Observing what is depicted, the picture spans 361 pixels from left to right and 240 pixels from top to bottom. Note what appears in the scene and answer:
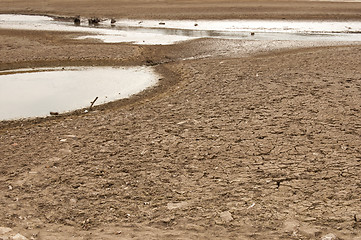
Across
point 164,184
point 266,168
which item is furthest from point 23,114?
point 266,168

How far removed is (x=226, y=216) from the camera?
4863mm

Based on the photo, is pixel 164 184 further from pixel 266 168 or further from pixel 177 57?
pixel 177 57

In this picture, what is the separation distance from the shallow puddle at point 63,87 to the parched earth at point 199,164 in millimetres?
764

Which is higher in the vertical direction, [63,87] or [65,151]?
[63,87]

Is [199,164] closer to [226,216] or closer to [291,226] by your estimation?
[226,216]

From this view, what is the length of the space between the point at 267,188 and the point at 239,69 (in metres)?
6.83

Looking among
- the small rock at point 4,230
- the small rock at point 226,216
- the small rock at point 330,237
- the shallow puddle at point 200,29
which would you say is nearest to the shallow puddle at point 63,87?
the small rock at point 4,230

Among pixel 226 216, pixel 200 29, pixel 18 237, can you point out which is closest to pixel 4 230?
pixel 18 237

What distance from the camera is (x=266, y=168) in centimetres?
589

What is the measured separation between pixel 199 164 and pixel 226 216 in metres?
1.36

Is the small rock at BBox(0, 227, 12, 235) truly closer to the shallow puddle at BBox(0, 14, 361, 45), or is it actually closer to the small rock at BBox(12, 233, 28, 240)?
the small rock at BBox(12, 233, 28, 240)

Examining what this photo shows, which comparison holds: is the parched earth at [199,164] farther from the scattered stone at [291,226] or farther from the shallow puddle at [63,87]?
the shallow puddle at [63,87]

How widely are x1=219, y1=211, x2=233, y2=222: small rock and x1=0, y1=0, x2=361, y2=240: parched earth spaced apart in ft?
0.06

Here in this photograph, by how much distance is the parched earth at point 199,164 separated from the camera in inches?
188
